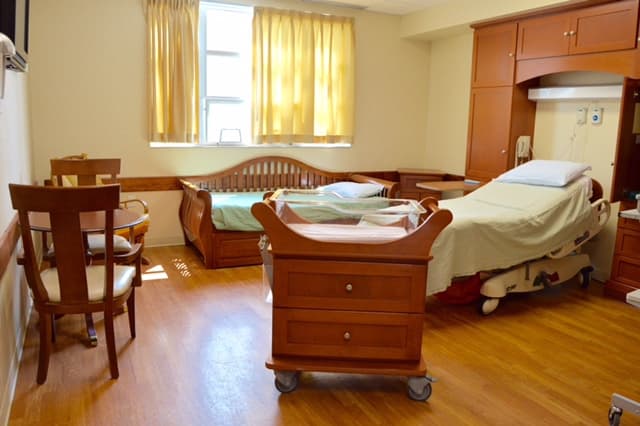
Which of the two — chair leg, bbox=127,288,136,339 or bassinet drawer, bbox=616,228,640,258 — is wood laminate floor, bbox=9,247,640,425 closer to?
chair leg, bbox=127,288,136,339

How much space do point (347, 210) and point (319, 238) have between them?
11.6 inches

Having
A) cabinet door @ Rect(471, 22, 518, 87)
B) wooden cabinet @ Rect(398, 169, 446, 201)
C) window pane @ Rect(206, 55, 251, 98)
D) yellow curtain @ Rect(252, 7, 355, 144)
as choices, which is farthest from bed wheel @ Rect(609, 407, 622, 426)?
window pane @ Rect(206, 55, 251, 98)

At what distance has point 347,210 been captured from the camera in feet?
A: 8.57

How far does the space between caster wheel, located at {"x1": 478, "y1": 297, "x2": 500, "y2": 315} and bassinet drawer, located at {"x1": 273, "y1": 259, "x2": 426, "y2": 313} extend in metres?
1.37

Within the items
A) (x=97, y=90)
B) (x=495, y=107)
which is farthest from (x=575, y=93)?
(x=97, y=90)

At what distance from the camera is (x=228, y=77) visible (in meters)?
5.34

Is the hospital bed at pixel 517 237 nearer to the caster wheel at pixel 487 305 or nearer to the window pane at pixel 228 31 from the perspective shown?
the caster wheel at pixel 487 305

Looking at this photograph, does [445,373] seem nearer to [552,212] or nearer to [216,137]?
[552,212]

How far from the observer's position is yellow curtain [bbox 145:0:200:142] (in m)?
4.82

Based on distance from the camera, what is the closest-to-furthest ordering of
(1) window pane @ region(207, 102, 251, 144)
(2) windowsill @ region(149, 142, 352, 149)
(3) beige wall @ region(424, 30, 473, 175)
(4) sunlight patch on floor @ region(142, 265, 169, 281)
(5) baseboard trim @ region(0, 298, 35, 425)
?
1. (5) baseboard trim @ region(0, 298, 35, 425)
2. (4) sunlight patch on floor @ region(142, 265, 169, 281)
3. (2) windowsill @ region(149, 142, 352, 149)
4. (1) window pane @ region(207, 102, 251, 144)
5. (3) beige wall @ region(424, 30, 473, 175)

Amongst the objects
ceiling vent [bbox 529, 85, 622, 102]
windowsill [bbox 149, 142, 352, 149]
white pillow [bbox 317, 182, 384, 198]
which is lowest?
white pillow [bbox 317, 182, 384, 198]

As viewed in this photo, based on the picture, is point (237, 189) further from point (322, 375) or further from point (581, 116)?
point (581, 116)

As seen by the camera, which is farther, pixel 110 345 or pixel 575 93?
pixel 575 93

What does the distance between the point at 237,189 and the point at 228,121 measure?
71 cm
